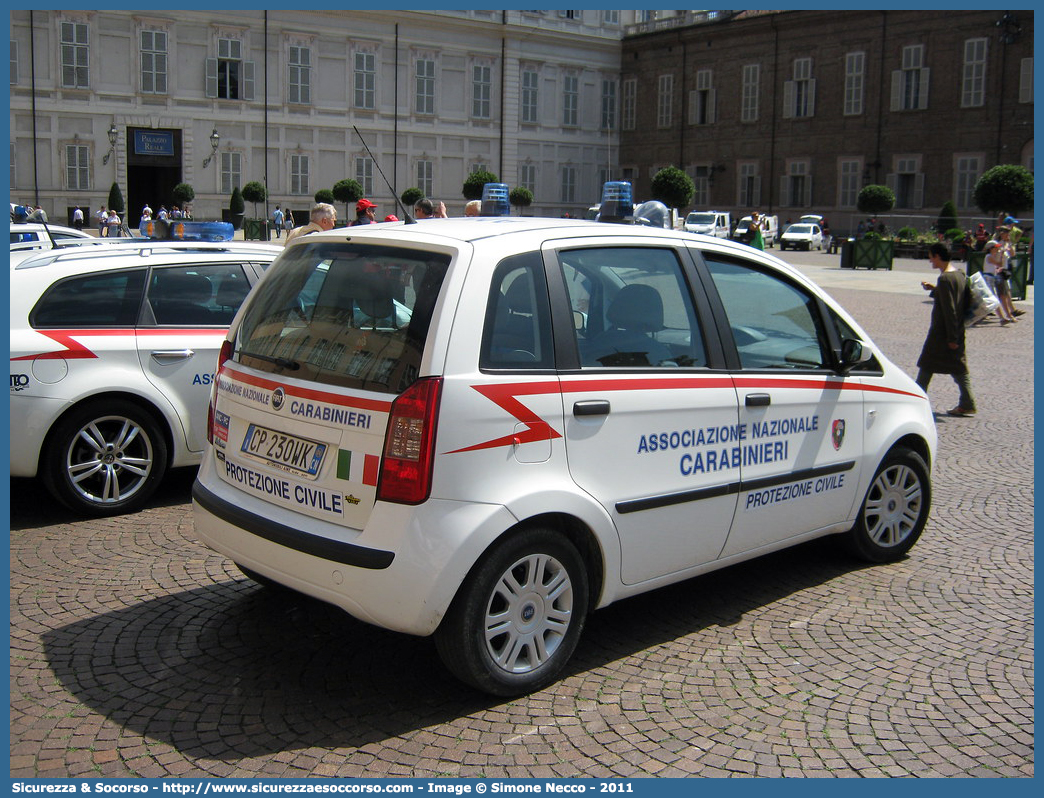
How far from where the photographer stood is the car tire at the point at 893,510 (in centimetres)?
549

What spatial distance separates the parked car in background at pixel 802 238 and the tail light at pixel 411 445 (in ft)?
146

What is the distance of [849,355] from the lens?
200 inches

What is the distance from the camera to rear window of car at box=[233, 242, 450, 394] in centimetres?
379

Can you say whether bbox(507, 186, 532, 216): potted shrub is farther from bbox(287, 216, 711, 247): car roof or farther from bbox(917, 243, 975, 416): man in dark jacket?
bbox(287, 216, 711, 247): car roof

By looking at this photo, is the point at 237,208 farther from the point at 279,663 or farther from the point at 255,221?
the point at 279,663

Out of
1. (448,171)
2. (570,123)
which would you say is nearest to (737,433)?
(448,171)

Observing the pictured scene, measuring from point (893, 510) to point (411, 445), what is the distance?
3079 mm

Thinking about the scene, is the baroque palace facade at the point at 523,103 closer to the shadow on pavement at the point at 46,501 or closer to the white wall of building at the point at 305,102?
the white wall of building at the point at 305,102

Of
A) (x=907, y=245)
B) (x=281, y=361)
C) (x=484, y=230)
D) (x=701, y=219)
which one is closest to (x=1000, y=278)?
(x=484, y=230)

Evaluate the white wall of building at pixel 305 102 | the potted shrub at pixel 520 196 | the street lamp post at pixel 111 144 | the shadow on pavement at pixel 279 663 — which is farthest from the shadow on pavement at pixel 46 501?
the street lamp post at pixel 111 144

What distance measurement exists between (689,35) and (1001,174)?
2497 centimetres

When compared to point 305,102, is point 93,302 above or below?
below

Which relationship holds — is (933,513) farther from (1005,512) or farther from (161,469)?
(161,469)

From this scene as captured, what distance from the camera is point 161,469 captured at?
6.38 metres
